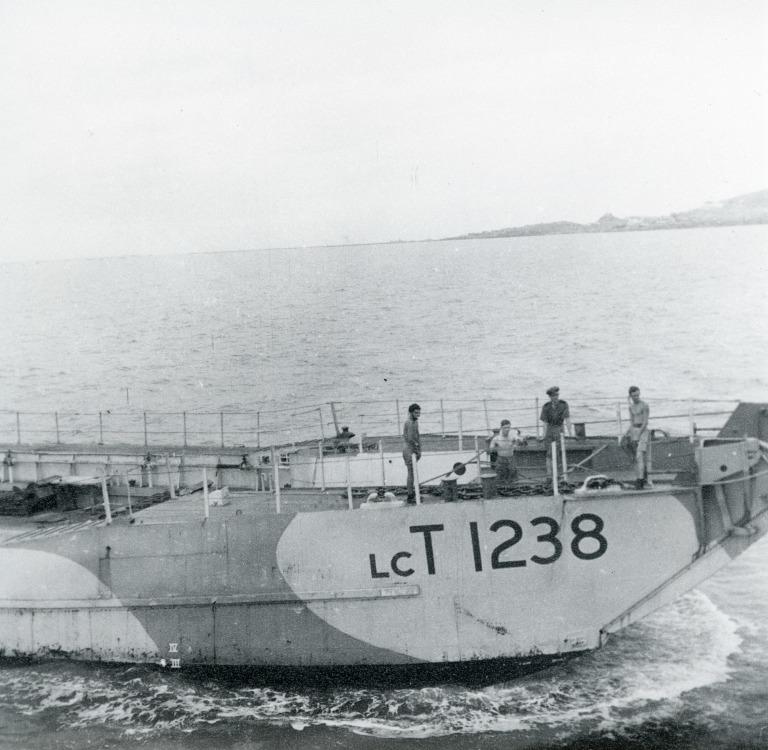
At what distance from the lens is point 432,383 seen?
38.8 m

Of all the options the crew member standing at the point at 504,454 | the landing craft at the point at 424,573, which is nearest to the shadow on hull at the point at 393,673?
the landing craft at the point at 424,573

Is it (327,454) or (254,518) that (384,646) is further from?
(327,454)

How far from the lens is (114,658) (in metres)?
13.9

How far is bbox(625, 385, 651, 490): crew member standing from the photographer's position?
475 inches

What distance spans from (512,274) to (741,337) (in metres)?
67.0

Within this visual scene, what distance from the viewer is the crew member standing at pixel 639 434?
12062 millimetres

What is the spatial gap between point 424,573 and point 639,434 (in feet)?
12.3

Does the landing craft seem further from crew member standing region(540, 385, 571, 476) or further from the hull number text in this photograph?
crew member standing region(540, 385, 571, 476)

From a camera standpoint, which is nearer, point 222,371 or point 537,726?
point 537,726

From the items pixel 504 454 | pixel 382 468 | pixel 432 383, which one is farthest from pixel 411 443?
pixel 432 383

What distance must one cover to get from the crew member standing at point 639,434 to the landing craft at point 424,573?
0.26 meters

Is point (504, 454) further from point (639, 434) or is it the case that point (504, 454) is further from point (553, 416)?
point (639, 434)

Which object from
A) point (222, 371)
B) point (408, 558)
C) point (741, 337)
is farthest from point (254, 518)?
point (741, 337)

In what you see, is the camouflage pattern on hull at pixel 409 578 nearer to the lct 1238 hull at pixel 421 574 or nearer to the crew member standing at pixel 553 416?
the lct 1238 hull at pixel 421 574
